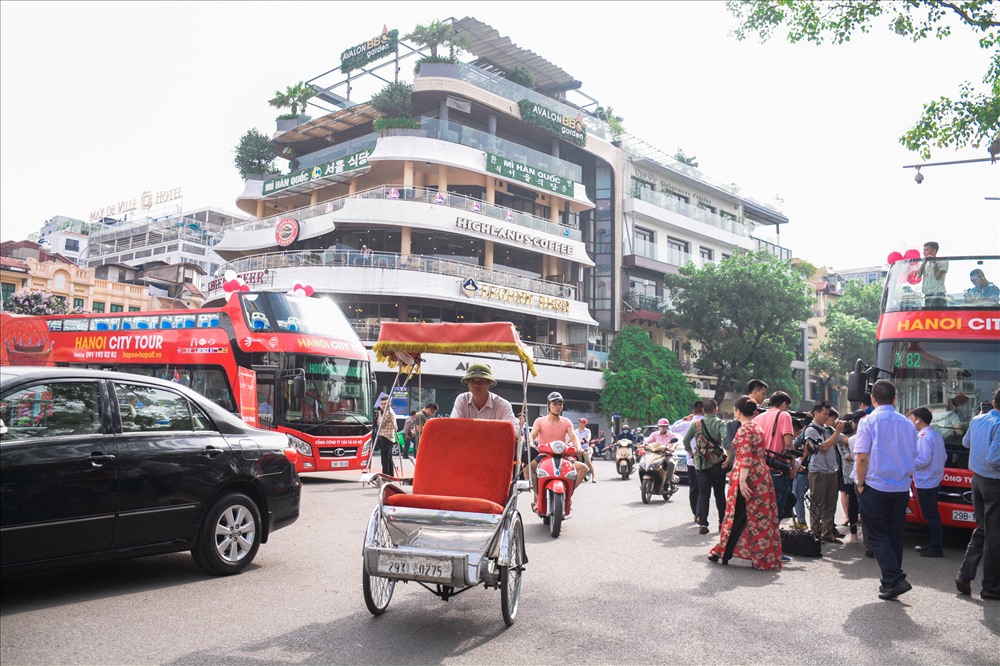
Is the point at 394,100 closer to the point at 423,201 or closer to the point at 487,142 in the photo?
the point at 487,142

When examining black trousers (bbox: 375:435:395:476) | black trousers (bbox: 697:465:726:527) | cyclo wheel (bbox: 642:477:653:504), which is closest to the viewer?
black trousers (bbox: 697:465:726:527)

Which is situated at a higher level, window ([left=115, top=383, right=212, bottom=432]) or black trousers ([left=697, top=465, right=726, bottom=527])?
window ([left=115, top=383, right=212, bottom=432])

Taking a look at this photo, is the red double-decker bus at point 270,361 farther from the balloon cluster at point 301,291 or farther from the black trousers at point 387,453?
the black trousers at point 387,453

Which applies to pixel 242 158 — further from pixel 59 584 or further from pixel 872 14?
pixel 59 584

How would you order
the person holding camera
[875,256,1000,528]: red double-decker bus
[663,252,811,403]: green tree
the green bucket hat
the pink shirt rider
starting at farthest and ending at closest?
1. [663,252,811,403]: green tree
2. the pink shirt rider
3. the person holding camera
4. [875,256,1000,528]: red double-decker bus
5. the green bucket hat

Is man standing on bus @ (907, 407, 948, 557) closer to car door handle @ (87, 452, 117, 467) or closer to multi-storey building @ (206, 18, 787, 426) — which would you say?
car door handle @ (87, 452, 117, 467)

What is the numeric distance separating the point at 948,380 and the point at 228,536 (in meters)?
8.56

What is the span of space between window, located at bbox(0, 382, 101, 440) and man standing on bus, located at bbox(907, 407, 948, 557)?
8.42 meters

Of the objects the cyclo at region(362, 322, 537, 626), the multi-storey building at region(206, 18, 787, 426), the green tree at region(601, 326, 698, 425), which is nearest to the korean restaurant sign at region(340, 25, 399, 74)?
the multi-storey building at region(206, 18, 787, 426)

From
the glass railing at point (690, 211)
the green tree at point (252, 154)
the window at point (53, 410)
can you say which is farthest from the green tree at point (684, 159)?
the window at point (53, 410)

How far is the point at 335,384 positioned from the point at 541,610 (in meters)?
10.9

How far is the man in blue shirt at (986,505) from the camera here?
639 cm

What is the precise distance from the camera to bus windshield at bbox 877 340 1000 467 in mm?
9242

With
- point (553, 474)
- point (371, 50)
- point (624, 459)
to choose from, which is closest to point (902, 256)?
point (553, 474)
